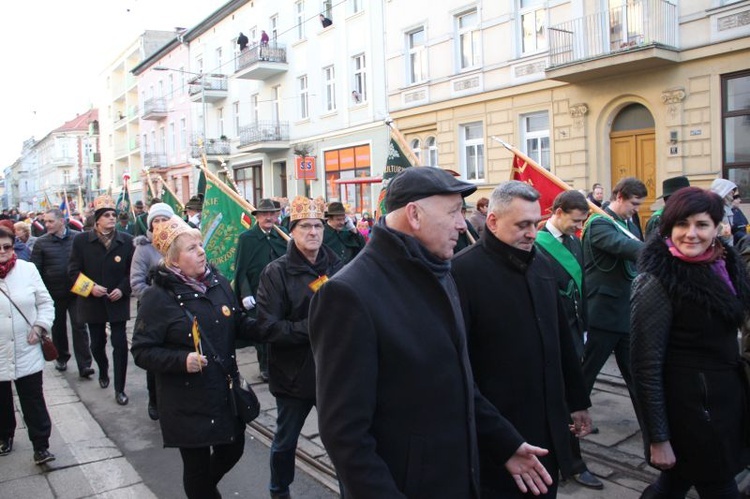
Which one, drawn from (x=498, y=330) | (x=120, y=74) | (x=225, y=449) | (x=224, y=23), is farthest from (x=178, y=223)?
(x=120, y=74)

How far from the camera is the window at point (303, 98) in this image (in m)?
28.0

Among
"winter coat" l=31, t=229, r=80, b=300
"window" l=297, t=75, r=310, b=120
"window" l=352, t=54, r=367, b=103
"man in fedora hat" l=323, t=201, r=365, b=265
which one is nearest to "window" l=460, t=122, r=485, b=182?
"window" l=352, t=54, r=367, b=103

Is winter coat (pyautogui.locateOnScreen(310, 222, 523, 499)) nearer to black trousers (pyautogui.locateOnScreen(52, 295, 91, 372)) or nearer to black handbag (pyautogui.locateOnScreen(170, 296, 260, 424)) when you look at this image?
black handbag (pyautogui.locateOnScreen(170, 296, 260, 424))

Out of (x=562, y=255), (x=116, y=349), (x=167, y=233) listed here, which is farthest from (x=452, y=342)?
(x=116, y=349)

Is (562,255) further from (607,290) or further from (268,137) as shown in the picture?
(268,137)

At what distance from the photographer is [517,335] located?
120 inches

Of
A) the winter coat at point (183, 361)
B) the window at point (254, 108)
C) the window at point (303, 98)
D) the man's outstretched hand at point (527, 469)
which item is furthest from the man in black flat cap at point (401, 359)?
the window at point (254, 108)

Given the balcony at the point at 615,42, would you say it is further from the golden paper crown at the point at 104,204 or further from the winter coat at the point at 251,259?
the golden paper crown at the point at 104,204

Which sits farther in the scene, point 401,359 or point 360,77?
point 360,77

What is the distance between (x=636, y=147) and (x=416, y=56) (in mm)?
8787

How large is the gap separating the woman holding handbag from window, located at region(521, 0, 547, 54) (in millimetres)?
15196

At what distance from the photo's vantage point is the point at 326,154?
2669 cm

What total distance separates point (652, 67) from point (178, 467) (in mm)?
13462

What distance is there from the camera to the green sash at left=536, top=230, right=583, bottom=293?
4.61 m
